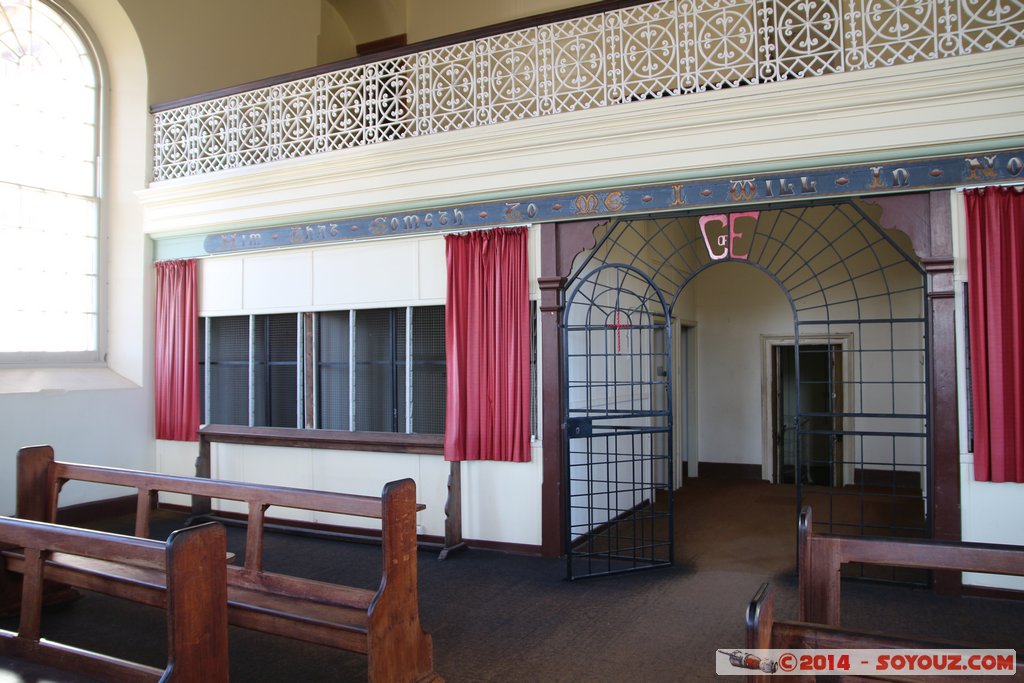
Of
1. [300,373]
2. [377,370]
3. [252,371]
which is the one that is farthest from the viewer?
[252,371]

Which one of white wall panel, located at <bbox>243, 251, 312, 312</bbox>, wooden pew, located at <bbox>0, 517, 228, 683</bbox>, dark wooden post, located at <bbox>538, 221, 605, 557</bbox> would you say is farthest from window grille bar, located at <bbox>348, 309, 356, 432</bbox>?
wooden pew, located at <bbox>0, 517, 228, 683</bbox>

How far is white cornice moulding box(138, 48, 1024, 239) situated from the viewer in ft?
15.8

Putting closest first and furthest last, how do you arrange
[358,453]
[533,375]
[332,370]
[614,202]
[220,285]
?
1. [614,202]
2. [533,375]
3. [358,453]
4. [332,370]
5. [220,285]

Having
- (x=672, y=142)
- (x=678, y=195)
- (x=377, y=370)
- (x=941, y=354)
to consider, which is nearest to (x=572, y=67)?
(x=672, y=142)

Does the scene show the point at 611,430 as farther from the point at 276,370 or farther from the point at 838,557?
the point at 838,557

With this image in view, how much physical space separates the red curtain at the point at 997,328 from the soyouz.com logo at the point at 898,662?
3201mm

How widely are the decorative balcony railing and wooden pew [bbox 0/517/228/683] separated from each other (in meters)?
4.34

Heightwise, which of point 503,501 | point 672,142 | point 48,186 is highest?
point 48,186

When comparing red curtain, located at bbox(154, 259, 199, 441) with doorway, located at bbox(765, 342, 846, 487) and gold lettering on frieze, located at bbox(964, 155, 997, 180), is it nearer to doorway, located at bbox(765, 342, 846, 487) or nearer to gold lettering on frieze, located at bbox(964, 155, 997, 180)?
doorway, located at bbox(765, 342, 846, 487)

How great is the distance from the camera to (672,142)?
18.2ft

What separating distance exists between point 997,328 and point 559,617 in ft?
11.4

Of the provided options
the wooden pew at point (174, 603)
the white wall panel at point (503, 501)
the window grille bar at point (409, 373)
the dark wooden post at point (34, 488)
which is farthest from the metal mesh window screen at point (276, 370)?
the wooden pew at point (174, 603)

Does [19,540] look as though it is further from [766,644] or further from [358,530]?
[358,530]

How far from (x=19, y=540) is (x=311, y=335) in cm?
429
